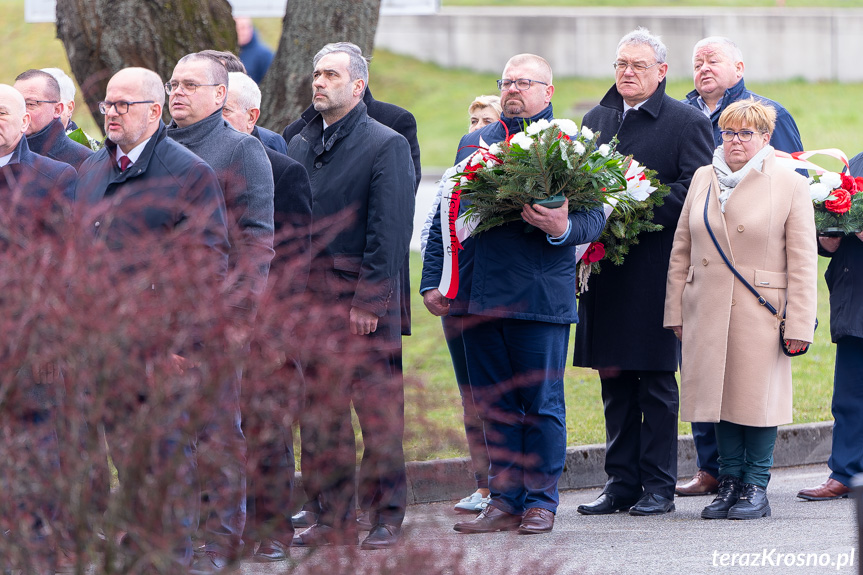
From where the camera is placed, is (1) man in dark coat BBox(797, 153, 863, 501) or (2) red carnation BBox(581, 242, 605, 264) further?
(1) man in dark coat BBox(797, 153, 863, 501)

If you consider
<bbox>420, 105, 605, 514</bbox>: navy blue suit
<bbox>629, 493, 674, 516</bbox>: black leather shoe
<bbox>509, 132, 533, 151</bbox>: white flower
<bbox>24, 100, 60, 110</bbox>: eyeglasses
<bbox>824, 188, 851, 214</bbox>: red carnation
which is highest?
<bbox>24, 100, 60, 110</bbox>: eyeglasses

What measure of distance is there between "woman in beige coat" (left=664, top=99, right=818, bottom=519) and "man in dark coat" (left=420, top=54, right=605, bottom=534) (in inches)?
29.9

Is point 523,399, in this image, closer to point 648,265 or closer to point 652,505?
point 652,505

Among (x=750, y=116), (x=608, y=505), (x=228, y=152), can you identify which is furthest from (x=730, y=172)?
(x=228, y=152)

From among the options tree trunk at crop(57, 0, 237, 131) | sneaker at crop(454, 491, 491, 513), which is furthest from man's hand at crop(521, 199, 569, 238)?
tree trunk at crop(57, 0, 237, 131)

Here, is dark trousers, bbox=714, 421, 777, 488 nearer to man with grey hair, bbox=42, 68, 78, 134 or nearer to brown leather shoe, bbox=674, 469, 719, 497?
brown leather shoe, bbox=674, 469, 719, 497

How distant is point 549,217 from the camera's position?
6.30m

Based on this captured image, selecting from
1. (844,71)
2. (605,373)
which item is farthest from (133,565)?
(844,71)

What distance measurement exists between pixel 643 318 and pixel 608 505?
1.11 m

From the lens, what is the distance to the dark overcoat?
23.3 feet

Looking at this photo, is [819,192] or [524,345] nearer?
[524,345]

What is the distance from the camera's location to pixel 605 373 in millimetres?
7234

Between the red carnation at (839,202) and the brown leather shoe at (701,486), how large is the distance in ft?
6.00

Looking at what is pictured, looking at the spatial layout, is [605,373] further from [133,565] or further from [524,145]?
[133,565]
